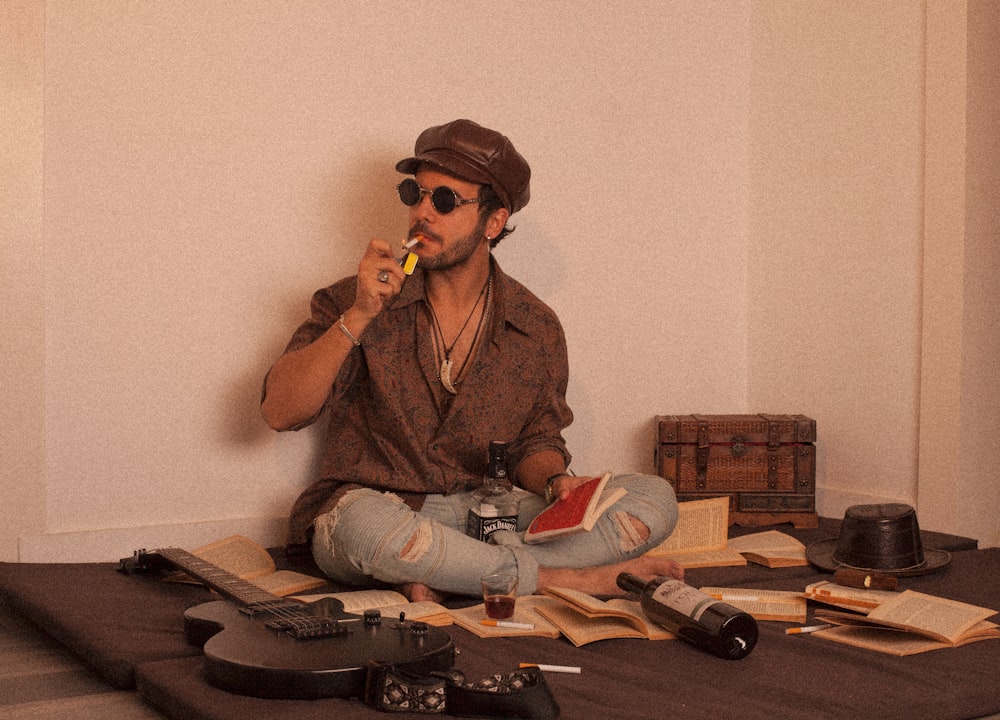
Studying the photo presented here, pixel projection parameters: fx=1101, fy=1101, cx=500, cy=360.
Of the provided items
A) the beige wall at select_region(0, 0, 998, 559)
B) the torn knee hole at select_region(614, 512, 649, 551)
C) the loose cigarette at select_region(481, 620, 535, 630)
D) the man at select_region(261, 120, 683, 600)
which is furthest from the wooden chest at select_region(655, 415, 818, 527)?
the loose cigarette at select_region(481, 620, 535, 630)

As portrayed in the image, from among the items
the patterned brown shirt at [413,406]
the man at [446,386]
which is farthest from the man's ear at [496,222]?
the patterned brown shirt at [413,406]

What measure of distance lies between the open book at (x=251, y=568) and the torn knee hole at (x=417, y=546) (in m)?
0.32

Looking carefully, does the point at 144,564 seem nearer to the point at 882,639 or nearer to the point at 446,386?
the point at 446,386

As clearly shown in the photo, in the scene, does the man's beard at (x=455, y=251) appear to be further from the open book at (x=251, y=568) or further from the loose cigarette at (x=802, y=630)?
the loose cigarette at (x=802, y=630)

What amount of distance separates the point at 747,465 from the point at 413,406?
119cm

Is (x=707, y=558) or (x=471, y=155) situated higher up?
(x=471, y=155)

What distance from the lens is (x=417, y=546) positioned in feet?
7.64

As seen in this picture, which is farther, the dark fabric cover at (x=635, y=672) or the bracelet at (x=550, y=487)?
the bracelet at (x=550, y=487)

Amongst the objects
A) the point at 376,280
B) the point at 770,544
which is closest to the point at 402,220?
the point at 376,280

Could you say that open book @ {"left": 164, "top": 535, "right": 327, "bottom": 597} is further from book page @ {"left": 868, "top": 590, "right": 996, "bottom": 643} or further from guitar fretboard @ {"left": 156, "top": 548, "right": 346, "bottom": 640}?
book page @ {"left": 868, "top": 590, "right": 996, "bottom": 643}

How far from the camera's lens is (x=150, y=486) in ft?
9.71

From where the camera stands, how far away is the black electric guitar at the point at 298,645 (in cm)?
170

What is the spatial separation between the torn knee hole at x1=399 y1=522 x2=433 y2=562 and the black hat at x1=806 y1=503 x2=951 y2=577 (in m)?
1.01

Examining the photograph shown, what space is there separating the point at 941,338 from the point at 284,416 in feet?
6.39
